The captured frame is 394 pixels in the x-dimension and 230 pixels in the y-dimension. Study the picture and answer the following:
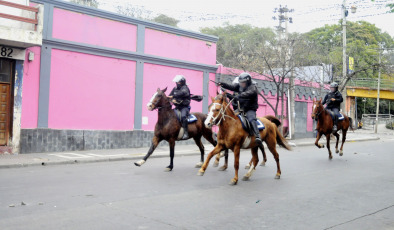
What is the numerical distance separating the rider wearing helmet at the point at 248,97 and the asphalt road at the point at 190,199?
1.41m

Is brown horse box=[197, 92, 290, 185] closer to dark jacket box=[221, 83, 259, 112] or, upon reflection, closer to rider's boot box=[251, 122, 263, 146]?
rider's boot box=[251, 122, 263, 146]

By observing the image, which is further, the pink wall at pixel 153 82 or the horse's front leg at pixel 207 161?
the pink wall at pixel 153 82

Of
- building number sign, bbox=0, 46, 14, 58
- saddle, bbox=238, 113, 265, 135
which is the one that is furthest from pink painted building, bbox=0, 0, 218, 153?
saddle, bbox=238, 113, 265, 135

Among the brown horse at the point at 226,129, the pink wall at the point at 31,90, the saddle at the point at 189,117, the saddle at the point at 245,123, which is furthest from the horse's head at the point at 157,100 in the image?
the pink wall at the point at 31,90

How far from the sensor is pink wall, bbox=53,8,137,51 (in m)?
16.2

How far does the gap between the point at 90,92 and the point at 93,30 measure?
279 cm

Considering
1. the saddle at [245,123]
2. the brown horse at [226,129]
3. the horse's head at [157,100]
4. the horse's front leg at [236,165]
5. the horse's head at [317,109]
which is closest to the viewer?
the brown horse at [226,129]

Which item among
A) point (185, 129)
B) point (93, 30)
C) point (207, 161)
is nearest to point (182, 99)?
point (185, 129)

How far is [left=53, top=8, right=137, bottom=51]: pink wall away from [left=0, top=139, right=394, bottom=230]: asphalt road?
730 cm

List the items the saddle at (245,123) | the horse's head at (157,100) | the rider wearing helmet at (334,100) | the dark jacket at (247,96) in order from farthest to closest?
the rider wearing helmet at (334,100)
the horse's head at (157,100)
the dark jacket at (247,96)
the saddle at (245,123)

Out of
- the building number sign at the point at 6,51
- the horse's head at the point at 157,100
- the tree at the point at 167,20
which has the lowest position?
the horse's head at the point at 157,100

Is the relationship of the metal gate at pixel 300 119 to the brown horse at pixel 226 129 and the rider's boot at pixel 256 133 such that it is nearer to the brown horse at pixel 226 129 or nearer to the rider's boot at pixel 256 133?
the rider's boot at pixel 256 133

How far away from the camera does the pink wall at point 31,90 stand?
49.5 ft

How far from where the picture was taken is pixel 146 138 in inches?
749
